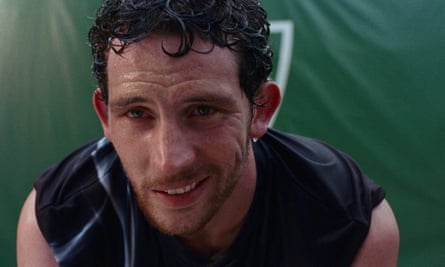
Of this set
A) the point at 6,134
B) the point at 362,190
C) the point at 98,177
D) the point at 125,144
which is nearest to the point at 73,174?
the point at 98,177

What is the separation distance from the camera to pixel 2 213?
138 centimetres

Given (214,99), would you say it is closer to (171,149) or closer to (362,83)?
(171,149)

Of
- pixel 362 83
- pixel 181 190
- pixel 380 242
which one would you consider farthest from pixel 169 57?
pixel 362 83

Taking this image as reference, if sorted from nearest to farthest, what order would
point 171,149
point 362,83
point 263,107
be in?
1. point 171,149
2. point 263,107
3. point 362,83

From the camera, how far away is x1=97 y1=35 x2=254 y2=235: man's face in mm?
650

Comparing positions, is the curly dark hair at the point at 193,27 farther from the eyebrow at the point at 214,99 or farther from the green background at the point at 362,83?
the green background at the point at 362,83

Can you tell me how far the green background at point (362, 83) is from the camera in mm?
1246

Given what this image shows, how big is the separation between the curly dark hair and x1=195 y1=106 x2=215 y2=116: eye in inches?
2.3

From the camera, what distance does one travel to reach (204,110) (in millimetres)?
680

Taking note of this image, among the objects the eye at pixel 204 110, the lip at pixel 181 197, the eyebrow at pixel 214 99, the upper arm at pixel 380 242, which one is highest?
the eyebrow at pixel 214 99

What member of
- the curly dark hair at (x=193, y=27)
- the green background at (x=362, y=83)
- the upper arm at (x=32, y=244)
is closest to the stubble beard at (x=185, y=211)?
the curly dark hair at (x=193, y=27)

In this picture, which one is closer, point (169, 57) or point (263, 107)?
point (169, 57)

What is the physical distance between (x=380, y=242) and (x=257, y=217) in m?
0.19

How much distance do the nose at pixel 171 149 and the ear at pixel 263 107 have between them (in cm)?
14
